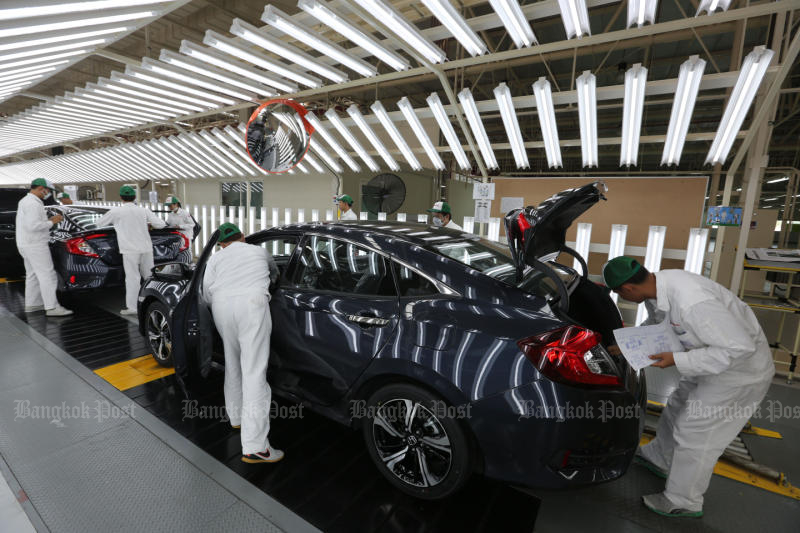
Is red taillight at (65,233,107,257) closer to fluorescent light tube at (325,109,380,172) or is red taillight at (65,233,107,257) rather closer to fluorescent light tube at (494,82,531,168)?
fluorescent light tube at (325,109,380,172)

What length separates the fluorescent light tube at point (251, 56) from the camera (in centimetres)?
417

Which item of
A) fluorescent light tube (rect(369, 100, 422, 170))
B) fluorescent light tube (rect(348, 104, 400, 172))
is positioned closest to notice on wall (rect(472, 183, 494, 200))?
fluorescent light tube (rect(369, 100, 422, 170))

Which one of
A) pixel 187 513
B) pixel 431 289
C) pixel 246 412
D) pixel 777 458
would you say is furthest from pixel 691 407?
pixel 187 513

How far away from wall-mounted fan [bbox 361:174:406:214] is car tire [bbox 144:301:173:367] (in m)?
3.94

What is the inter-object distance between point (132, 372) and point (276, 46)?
11.5 feet

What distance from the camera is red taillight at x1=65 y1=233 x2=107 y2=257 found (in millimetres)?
4941

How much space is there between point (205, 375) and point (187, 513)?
78 cm

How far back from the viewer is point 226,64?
4.71 m

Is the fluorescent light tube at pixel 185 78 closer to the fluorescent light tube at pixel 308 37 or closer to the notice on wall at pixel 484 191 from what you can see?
the fluorescent light tube at pixel 308 37

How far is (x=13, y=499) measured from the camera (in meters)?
2.06

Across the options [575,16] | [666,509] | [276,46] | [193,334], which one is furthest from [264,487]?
[575,16]

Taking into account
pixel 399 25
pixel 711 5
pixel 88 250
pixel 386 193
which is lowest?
pixel 88 250

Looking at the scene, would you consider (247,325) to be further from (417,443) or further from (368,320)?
(417,443)

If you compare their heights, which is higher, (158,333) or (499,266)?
(499,266)
